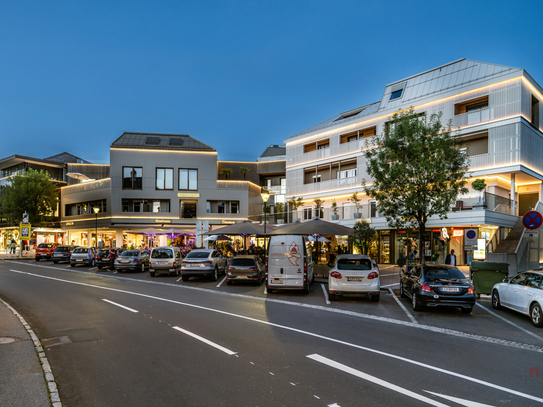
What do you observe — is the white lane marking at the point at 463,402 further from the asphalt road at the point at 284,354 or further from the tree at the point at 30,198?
the tree at the point at 30,198

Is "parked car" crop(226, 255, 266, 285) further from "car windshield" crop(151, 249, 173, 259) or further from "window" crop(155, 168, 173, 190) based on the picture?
"window" crop(155, 168, 173, 190)

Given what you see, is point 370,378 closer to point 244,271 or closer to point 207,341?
point 207,341

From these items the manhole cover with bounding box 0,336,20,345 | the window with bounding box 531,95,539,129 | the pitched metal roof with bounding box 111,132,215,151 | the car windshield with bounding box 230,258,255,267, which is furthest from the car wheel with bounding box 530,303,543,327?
the pitched metal roof with bounding box 111,132,215,151

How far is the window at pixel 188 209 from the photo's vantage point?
155 ft

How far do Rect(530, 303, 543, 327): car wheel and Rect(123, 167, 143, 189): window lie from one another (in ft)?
142

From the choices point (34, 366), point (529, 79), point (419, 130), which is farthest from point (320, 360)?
point (529, 79)

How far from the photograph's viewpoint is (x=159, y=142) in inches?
1927

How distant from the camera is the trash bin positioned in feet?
46.8

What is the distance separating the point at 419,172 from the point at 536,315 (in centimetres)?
718

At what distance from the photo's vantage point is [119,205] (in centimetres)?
4641

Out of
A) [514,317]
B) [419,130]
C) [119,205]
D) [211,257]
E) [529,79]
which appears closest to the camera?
[514,317]

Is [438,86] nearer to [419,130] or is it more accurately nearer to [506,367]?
[419,130]

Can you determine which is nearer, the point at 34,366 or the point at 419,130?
the point at 34,366

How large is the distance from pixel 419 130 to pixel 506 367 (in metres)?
11.8
